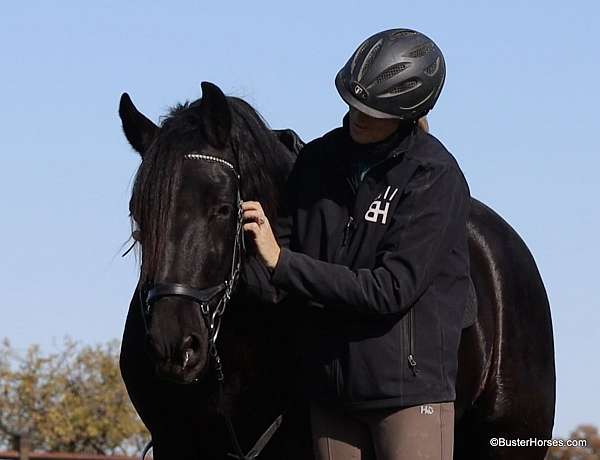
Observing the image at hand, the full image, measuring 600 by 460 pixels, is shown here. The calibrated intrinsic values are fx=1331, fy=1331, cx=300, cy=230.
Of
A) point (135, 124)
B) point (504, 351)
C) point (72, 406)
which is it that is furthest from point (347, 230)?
point (72, 406)

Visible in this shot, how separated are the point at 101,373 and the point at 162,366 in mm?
21675

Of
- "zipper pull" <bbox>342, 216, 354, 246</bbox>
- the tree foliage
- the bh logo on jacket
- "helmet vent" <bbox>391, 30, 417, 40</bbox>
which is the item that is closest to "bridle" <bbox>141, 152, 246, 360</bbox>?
"zipper pull" <bbox>342, 216, 354, 246</bbox>

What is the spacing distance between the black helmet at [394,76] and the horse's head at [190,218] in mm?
502

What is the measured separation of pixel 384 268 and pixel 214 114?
95cm

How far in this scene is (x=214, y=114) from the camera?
478 cm

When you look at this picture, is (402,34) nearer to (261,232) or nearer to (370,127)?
(370,127)

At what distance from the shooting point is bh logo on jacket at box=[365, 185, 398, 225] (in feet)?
14.4

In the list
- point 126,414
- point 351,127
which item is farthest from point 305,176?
point 126,414

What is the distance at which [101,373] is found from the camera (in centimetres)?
2559

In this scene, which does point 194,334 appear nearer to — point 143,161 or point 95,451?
point 143,161

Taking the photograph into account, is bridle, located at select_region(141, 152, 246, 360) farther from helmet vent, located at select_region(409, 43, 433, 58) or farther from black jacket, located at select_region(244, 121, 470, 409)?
helmet vent, located at select_region(409, 43, 433, 58)

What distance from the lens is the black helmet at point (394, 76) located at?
14.5ft

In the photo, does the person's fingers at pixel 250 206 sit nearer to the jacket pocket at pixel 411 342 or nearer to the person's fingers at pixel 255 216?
the person's fingers at pixel 255 216

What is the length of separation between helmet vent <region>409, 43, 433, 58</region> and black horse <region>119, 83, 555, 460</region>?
71cm
